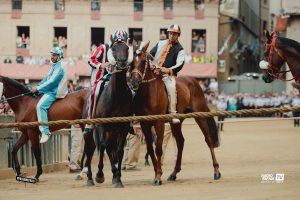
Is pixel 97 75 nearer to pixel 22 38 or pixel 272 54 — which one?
pixel 272 54

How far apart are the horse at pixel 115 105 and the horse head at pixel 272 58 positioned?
8.77 feet

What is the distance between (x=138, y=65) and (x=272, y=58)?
264cm

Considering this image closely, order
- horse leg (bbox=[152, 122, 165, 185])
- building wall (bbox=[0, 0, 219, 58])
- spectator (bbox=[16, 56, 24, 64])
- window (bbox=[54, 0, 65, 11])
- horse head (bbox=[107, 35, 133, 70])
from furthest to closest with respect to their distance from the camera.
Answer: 1. window (bbox=[54, 0, 65, 11])
2. building wall (bbox=[0, 0, 219, 58])
3. spectator (bbox=[16, 56, 24, 64])
4. horse leg (bbox=[152, 122, 165, 185])
5. horse head (bbox=[107, 35, 133, 70])

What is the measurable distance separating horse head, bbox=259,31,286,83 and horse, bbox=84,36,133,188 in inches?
105

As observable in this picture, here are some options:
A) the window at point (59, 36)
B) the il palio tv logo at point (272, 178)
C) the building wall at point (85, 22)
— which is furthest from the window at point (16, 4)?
the il palio tv logo at point (272, 178)

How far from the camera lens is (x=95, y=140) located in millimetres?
17391

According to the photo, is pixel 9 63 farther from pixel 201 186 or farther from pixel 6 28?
pixel 201 186

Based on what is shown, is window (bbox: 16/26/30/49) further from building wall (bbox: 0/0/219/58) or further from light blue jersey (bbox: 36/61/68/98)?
light blue jersey (bbox: 36/61/68/98)

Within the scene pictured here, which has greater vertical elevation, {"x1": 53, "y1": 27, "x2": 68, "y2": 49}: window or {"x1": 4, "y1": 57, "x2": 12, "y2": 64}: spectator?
{"x1": 53, "y1": 27, "x2": 68, "y2": 49}: window

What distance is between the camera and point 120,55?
15.1m

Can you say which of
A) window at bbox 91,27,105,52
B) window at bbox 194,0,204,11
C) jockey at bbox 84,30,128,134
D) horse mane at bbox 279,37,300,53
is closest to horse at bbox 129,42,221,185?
jockey at bbox 84,30,128,134

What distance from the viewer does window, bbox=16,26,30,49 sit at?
65875mm

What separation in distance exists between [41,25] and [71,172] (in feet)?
154

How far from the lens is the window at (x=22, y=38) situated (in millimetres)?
65875
